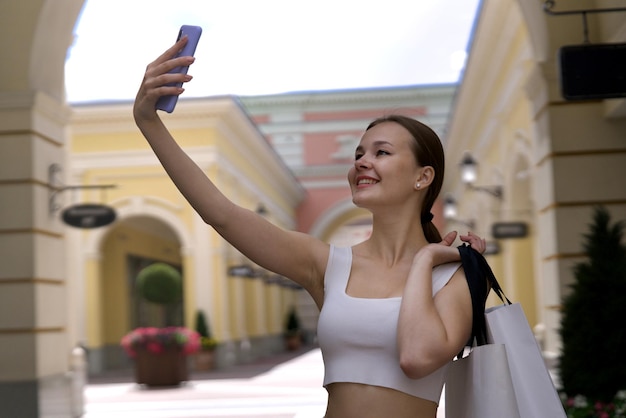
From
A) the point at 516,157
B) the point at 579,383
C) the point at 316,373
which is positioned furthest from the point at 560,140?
the point at 316,373

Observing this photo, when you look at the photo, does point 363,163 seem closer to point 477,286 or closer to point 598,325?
point 477,286

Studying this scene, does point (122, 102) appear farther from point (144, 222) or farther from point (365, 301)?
point (365, 301)

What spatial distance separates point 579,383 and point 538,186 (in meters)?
2.65

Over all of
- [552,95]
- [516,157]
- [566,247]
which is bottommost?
[566,247]

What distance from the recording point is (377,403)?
2043 millimetres

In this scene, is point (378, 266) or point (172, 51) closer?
point (172, 51)

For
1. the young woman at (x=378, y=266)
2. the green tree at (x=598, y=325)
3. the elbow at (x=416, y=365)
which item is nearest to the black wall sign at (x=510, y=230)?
Result: the green tree at (x=598, y=325)

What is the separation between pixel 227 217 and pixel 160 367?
51.8 ft

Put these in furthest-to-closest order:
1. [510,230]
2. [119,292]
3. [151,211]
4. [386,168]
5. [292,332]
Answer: [292,332] → [119,292] → [151,211] → [510,230] → [386,168]

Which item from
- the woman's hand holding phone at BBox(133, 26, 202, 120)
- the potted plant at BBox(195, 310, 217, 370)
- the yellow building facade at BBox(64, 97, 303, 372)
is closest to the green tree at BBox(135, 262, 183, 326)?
the potted plant at BBox(195, 310, 217, 370)

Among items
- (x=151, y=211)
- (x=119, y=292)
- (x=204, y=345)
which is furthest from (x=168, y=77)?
(x=119, y=292)

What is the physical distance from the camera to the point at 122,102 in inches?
850

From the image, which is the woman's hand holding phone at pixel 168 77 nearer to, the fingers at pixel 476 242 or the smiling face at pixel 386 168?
the smiling face at pixel 386 168

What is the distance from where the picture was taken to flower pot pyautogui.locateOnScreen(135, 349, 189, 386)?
17422mm
